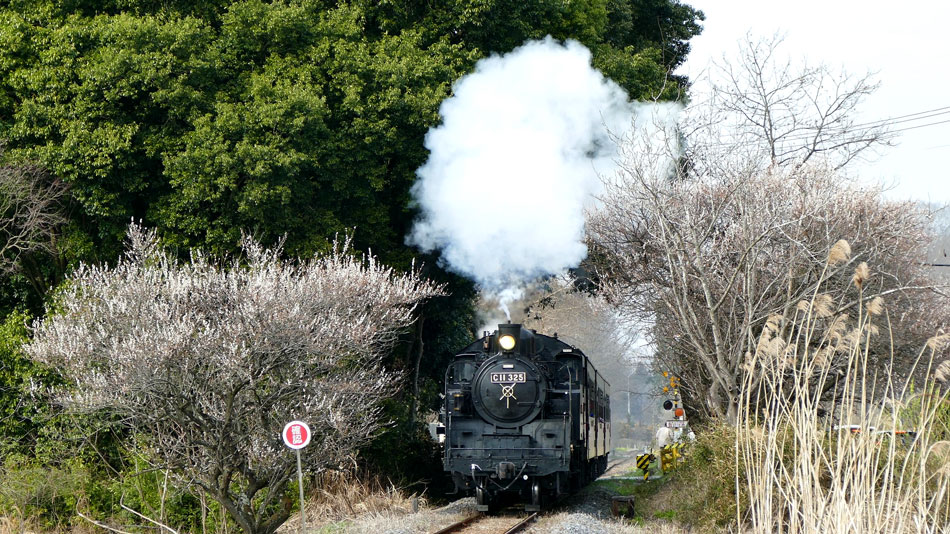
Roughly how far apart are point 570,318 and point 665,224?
39829mm

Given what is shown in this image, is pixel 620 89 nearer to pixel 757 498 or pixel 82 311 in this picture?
pixel 82 311

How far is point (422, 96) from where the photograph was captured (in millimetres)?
18625

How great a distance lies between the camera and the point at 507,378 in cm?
1524

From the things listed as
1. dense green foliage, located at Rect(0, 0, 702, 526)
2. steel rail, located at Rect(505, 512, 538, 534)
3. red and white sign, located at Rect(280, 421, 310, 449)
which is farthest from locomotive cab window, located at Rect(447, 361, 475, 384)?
red and white sign, located at Rect(280, 421, 310, 449)

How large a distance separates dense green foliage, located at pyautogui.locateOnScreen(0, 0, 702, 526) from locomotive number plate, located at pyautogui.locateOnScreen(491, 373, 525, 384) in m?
5.23

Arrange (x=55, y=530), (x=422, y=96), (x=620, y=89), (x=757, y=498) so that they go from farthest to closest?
(x=620, y=89), (x=422, y=96), (x=55, y=530), (x=757, y=498)

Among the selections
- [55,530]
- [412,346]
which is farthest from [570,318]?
[55,530]

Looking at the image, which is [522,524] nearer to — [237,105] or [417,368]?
[417,368]

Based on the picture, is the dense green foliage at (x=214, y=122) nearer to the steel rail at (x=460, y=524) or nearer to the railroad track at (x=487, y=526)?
the steel rail at (x=460, y=524)

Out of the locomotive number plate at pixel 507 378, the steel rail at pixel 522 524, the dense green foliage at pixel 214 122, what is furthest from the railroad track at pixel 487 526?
the dense green foliage at pixel 214 122

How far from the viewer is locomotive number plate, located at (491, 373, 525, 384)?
15.2 metres

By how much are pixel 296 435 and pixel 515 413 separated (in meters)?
5.51

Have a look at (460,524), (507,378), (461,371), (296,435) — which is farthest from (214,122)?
(460,524)

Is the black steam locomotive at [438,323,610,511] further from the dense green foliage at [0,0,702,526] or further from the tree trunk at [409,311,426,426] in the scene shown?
the tree trunk at [409,311,426,426]
